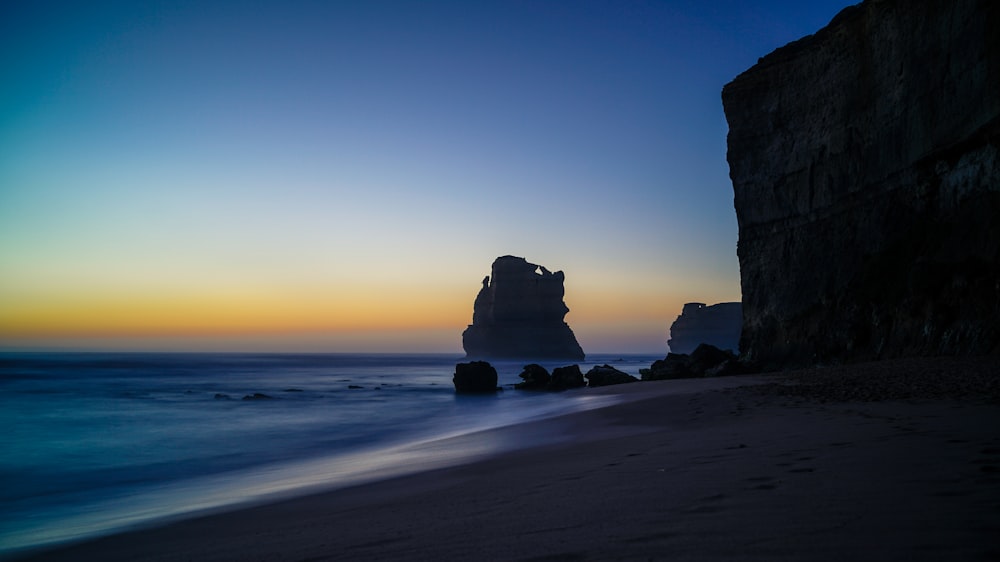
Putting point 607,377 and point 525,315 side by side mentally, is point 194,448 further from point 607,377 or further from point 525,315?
point 525,315

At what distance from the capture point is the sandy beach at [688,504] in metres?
2.30

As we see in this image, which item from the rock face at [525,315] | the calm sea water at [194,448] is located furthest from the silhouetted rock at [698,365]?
the rock face at [525,315]

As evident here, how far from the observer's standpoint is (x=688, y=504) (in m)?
3.02

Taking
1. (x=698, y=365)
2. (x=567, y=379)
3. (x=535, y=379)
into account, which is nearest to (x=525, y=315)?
(x=535, y=379)

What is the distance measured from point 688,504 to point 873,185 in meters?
23.1

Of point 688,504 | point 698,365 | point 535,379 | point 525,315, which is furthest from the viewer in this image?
point 525,315

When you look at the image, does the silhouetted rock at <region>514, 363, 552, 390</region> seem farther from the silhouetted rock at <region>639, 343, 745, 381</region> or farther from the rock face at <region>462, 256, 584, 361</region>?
the rock face at <region>462, 256, 584, 361</region>

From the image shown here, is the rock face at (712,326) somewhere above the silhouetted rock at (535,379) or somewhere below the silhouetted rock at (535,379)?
above

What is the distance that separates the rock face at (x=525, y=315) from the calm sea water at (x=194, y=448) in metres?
97.6

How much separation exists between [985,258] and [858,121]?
8.68m

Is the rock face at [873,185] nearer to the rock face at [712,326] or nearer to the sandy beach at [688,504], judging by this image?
the sandy beach at [688,504]

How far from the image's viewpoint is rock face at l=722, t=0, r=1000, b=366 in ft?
52.8

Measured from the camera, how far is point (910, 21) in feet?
63.2

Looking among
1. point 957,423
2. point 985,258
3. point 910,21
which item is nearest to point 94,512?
point 957,423
